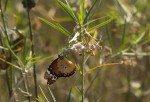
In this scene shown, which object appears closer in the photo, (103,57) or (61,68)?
(61,68)

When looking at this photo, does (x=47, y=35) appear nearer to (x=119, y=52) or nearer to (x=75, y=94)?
(x=75, y=94)

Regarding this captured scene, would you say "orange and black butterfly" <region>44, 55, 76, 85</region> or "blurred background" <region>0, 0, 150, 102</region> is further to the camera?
"blurred background" <region>0, 0, 150, 102</region>

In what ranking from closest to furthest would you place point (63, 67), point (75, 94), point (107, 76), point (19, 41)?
point (63, 67)
point (19, 41)
point (75, 94)
point (107, 76)

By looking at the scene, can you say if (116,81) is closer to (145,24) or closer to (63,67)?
(145,24)

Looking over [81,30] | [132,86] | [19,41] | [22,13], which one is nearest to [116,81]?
[132,86]

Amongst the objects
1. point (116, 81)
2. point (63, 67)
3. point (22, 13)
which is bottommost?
point (116, 81)

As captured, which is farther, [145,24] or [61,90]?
[61,90]

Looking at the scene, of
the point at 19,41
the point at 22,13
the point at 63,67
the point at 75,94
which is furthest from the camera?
the point at 22,13

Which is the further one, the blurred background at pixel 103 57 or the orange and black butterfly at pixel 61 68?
the blurred background at pixel 103 57

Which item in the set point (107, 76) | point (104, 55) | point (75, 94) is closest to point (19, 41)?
point (104, 55)

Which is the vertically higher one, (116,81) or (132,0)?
(132,0)
